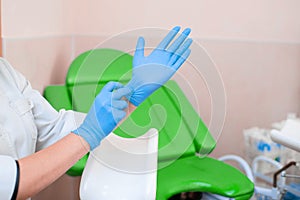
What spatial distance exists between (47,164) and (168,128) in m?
0.70

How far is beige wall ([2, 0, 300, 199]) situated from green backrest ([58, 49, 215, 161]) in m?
0.27

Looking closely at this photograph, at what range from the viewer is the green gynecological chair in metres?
1.18

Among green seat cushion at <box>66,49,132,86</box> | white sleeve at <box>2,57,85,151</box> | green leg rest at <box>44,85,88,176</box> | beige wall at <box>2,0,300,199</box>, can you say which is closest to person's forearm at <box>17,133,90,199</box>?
white sleeve at <box>2,57,85,151</box>

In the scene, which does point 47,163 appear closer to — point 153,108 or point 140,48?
point 140,48

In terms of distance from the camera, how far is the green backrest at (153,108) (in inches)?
45.8

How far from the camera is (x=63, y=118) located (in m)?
1.07

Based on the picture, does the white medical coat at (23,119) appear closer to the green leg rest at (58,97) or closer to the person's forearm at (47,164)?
the person's forearm at (47,164)

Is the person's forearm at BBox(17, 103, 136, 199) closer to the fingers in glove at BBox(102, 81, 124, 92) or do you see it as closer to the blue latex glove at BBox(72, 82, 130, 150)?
the blue latex glove at BBox(72, 82, 130, 150)

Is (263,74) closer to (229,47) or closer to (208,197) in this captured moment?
(229,47)

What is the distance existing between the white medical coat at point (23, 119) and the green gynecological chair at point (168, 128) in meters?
0.12

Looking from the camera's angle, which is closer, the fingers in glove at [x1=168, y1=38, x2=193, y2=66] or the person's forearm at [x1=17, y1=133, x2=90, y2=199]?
the person's forearm at [x1=17, y1=133, x2=90, y2=199]

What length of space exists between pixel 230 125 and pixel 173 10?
70cm

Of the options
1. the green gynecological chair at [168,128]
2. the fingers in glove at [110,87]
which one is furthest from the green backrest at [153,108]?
the fingers in glove at [110,87]

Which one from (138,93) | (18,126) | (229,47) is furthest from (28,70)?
(229,47)
